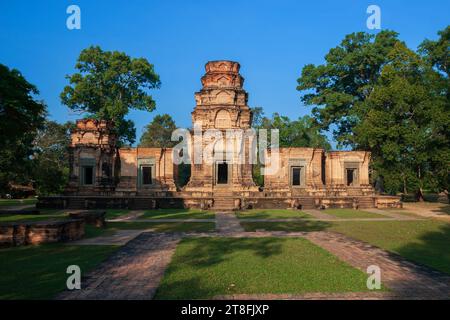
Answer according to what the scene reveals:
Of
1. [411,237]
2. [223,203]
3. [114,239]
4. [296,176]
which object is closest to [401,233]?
[411,237]

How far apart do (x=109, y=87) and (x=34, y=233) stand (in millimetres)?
26965

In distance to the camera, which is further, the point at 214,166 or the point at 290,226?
the point at 214,166

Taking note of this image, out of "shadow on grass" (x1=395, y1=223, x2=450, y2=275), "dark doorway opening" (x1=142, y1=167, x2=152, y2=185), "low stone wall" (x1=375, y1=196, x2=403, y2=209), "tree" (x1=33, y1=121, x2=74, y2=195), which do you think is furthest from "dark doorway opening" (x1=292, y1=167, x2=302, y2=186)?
"tree" (x1=33, y1=121, x2=74, y2=195)

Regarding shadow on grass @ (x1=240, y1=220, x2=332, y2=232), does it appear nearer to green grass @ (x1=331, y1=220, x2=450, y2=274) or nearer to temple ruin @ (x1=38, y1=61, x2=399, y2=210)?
green grass @ (x1=331, y1=220, x2=450, y2=274)

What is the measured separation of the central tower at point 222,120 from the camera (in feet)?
90.2

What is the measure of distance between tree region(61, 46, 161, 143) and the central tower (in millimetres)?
9581

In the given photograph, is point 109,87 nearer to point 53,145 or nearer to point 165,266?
point 53,145

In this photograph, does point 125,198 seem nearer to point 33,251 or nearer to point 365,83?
point 33,251

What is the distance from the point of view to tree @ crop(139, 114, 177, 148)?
2123 inches

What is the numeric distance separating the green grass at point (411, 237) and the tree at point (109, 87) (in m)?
26.0

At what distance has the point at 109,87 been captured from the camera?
35688 millimetres

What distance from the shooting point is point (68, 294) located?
6.49m

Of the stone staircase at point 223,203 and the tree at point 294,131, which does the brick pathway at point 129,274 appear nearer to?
the stone staircase at point 223,203
